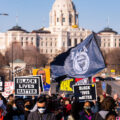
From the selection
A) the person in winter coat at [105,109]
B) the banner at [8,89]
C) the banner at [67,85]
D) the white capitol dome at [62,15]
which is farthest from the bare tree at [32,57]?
the person in winter coat at [105,109]

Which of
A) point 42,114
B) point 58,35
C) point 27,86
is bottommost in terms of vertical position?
point 42,114

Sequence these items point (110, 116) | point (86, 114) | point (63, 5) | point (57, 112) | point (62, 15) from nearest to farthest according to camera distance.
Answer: point (110, 116), point (86, 114), point (57, 112), point (62, 15), point (63, 5)

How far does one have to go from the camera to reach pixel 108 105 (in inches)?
427

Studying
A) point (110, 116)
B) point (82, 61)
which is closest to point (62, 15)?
point (82, 61)

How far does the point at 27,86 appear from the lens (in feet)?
47.2

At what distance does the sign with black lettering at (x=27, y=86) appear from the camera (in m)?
14.4

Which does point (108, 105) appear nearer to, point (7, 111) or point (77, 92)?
point (7, 111)

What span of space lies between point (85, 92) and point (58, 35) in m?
162

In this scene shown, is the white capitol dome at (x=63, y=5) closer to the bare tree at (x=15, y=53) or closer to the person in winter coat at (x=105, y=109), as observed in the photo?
the bare tree at (x=15, y=53)

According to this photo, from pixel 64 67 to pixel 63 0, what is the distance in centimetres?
17034

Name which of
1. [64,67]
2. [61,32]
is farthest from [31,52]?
[64,67]

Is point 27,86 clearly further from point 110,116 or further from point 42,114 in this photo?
point 110,116

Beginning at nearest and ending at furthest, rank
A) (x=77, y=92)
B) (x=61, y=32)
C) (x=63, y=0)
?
(x=77, y=92)
(x=61, y=32)
(x=63, y=0)

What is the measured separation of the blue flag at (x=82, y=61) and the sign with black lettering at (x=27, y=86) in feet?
4.87
